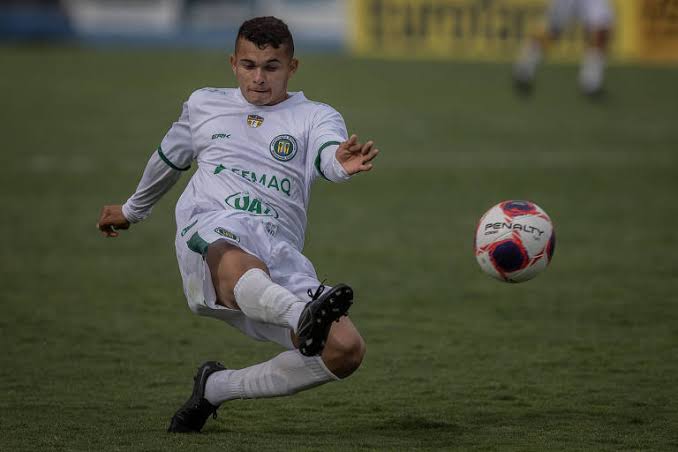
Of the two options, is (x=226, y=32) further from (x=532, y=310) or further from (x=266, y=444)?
(x=266, y=444)

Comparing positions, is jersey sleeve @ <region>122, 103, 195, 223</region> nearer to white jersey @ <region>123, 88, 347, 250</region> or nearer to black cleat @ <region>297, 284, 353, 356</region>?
white jersey @ <region>123, 88, 347, 250</region>

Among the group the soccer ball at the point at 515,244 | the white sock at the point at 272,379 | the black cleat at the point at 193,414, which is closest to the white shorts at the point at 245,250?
Result: the white sock at the point at 272,379

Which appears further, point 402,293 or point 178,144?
point 402,293

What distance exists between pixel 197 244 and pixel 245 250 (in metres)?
0.19

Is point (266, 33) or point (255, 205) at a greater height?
point (266, 33)

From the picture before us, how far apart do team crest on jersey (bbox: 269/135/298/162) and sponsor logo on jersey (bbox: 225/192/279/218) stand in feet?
0.66

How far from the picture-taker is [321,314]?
4355mm

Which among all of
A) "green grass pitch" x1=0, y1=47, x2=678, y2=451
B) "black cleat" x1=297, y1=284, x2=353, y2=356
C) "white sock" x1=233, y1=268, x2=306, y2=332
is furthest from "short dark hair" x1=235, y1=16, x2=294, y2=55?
"green grass pitch" x1=0, y1=47, x2=678, y2=451

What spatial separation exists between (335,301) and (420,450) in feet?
2.53

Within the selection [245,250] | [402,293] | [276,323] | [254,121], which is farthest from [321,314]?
[402,293]

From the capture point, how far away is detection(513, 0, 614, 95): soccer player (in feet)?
61.6

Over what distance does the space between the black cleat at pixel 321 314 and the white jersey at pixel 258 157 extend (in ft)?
2.23

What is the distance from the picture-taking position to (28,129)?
1625 centimetres

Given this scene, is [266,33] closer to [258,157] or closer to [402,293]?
[258,157]
